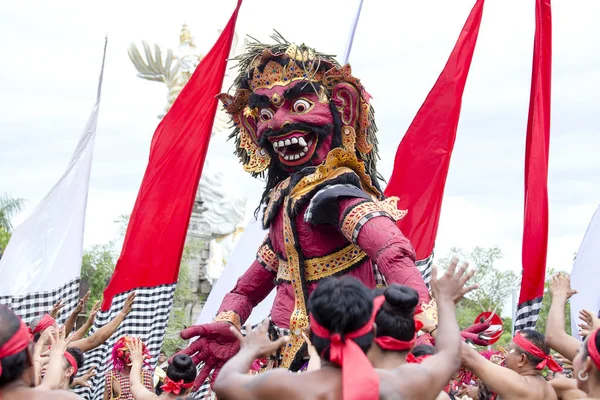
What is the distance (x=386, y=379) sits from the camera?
321 cm

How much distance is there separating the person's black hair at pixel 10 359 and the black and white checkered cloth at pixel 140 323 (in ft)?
10.6

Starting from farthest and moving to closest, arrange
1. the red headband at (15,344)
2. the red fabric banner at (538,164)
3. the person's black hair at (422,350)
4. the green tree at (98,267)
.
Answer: the green tree at (98,267) < the red fabric banner at (538,164) < the person's black hair at (422,350) < the red headband at (15,344)

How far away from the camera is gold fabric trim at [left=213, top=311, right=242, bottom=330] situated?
19.0 ft

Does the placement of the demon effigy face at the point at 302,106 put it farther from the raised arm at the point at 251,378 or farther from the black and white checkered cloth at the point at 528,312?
the raised arm at the point at 251,378

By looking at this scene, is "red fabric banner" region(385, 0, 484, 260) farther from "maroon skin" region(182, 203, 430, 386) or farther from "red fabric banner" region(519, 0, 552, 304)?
"maroon skin" region(182, 203, 430, 386)

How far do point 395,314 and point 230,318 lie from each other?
256cm

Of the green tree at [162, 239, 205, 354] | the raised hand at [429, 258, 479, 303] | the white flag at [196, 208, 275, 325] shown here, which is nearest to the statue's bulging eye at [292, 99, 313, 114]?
the raised hand at [429, 258, 479, 303]

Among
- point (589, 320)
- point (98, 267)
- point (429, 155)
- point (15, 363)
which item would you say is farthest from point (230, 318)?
point (98, 267)

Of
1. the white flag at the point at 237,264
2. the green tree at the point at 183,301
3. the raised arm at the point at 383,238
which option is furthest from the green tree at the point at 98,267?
the raised arm at the point at 383,238

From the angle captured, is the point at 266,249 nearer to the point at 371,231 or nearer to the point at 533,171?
the point at 371,231

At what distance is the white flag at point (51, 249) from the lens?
6895mm

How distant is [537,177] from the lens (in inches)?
249

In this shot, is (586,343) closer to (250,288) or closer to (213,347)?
(213,347)

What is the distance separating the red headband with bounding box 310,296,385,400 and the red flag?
3.18m
